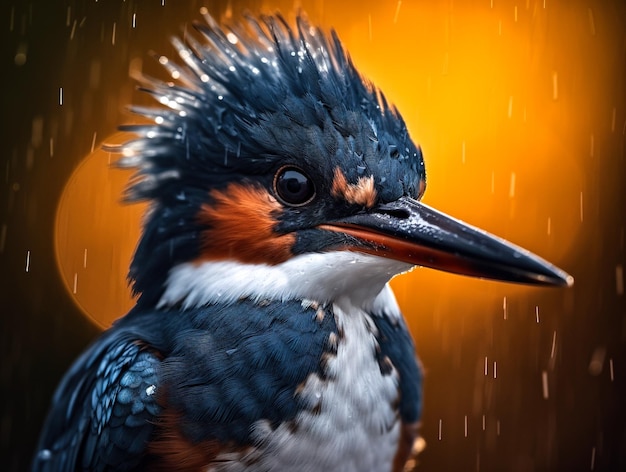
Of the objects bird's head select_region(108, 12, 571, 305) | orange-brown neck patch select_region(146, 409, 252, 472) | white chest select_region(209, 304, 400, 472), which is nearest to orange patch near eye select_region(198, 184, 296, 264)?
bird's head select_region(108, 12, 571, 305)

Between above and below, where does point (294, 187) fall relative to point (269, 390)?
above

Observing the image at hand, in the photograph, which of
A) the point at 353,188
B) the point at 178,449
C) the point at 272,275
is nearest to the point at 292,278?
the point at 272,275

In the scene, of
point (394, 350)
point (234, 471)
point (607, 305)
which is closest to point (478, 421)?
point (607, 305)

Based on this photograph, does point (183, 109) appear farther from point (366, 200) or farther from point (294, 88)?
point (366, 200)

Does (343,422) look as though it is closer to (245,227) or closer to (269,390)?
(269,390)

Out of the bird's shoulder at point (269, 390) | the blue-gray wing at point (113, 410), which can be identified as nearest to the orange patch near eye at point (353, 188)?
the bird's shoulder at point (269, 390)

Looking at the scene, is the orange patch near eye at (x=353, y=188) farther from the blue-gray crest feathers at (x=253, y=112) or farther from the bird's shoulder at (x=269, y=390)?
the bird's shoulder at (x=269, y=390)
